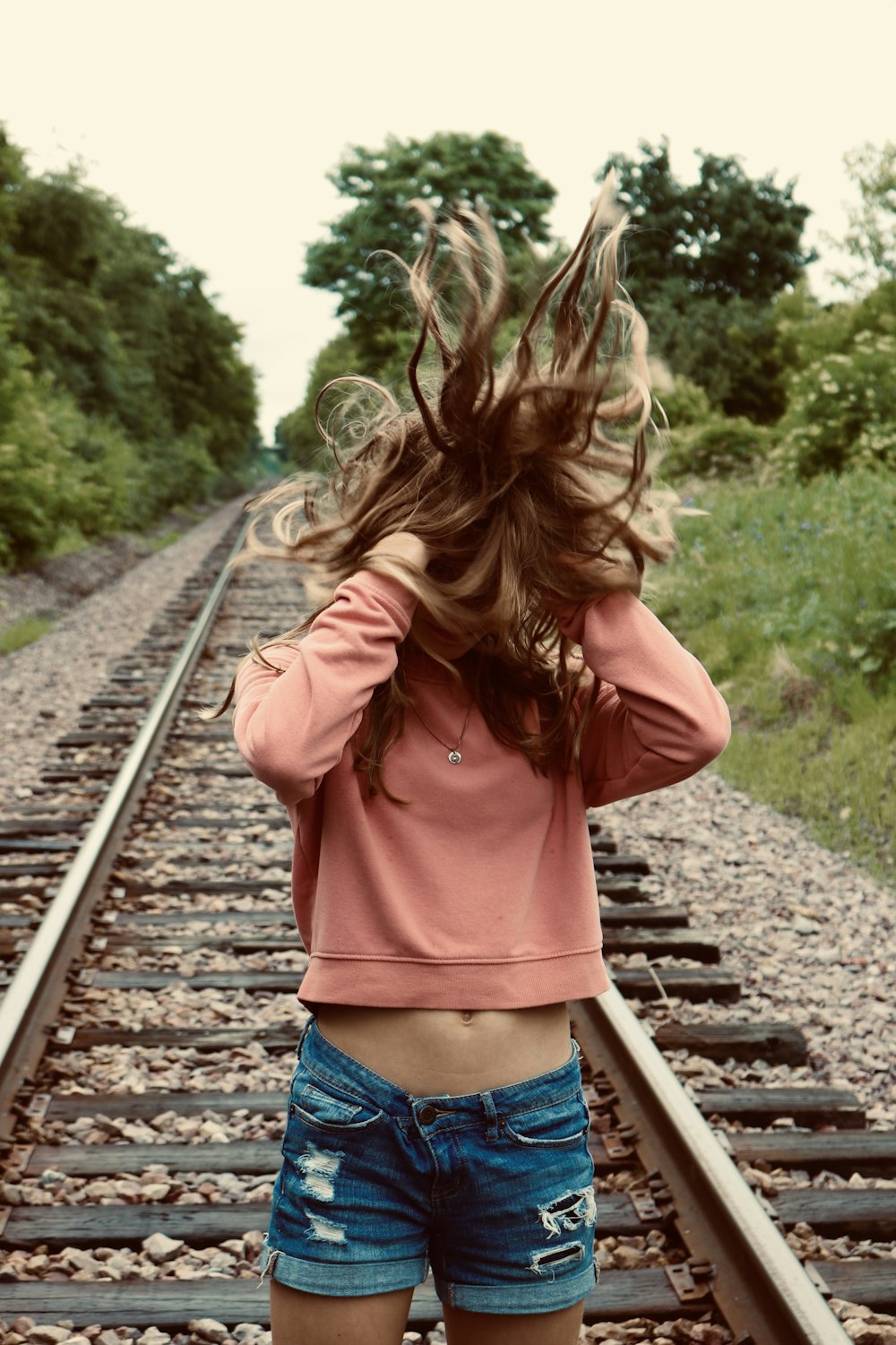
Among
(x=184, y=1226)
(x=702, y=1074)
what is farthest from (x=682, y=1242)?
(x=184, y=1226)

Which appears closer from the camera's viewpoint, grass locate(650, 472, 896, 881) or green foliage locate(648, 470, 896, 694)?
grass locate(650, 472, 896, 881)

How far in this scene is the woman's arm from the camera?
140cm

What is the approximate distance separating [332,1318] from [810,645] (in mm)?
7200

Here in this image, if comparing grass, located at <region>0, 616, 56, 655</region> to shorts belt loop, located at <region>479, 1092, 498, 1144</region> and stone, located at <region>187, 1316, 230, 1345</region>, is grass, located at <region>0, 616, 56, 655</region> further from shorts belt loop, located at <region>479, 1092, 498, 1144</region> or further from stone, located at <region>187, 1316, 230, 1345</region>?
shorts belt loop, located at <region>479, 1092, 498, 1144</region>

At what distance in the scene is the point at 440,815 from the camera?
4.88ft

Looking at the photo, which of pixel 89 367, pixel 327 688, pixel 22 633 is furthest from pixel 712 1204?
pixel 89 367

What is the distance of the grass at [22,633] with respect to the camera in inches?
446

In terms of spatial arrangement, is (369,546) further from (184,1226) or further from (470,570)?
(184,1226)

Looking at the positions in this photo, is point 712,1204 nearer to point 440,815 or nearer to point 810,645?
point 440,815

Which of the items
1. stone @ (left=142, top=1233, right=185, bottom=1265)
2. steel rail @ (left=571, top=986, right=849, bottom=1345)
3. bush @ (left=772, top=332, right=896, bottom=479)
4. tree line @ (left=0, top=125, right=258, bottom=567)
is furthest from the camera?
tree line @ (left=0, top=125, right=258, bottom=567)

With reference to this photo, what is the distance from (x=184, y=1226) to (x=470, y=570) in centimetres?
201

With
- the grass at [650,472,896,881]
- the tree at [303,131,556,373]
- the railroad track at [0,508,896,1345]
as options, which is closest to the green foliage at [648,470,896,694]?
the grass at [650,472,896,881]

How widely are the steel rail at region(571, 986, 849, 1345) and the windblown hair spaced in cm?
138

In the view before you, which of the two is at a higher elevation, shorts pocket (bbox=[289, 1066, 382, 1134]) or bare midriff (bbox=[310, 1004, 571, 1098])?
bare midriff (bbox=[310, 1004, 571, 1098])
